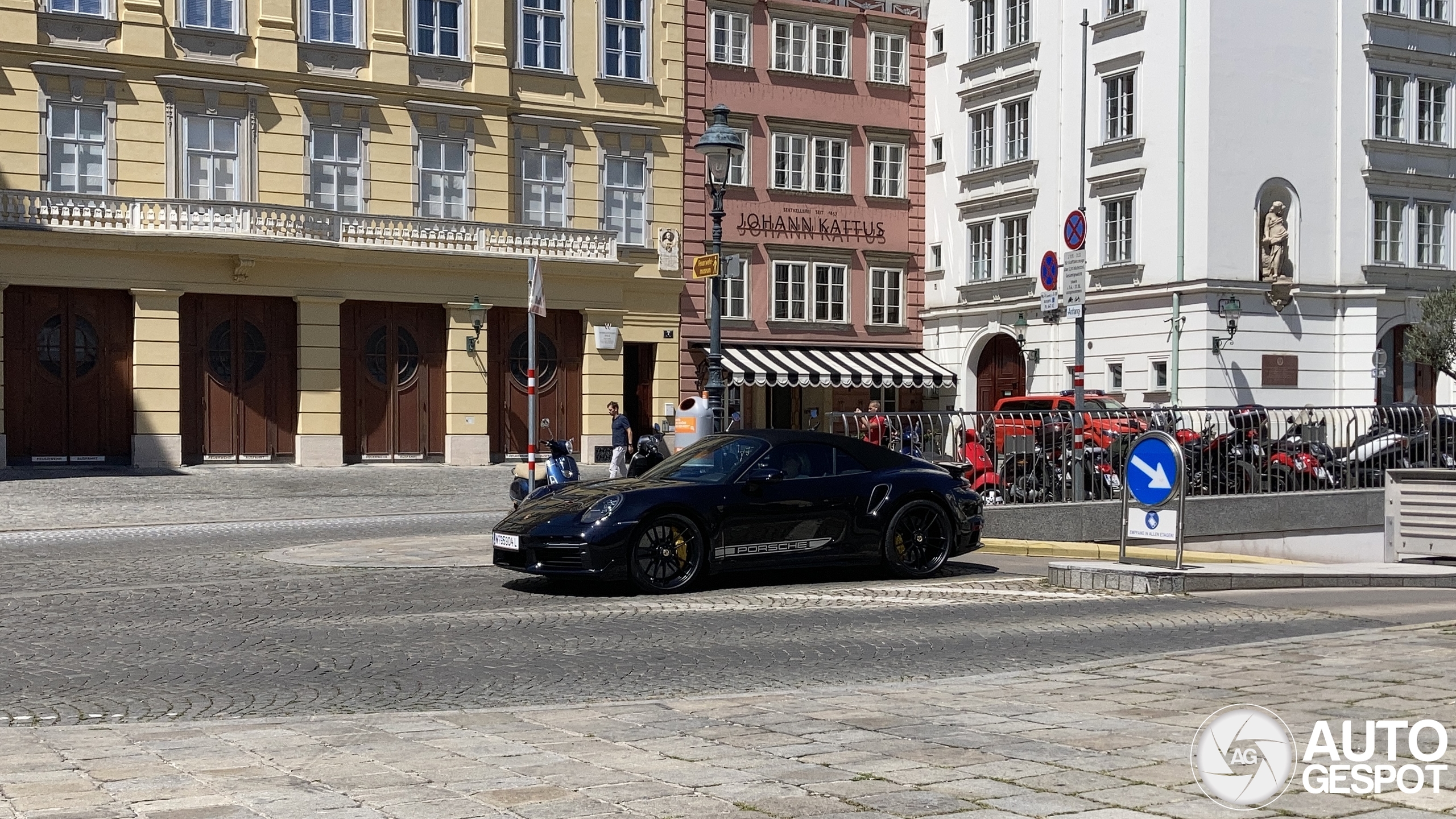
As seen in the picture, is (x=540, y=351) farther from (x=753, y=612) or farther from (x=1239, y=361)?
(x=753, y=612)

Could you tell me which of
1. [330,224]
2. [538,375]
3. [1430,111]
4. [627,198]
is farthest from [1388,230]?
[330,224]

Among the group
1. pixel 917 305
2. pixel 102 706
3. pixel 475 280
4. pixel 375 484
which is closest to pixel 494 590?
pixel 102 706

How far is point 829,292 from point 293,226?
16.1m

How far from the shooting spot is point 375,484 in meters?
30.6

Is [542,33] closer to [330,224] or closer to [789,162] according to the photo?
[330,224]

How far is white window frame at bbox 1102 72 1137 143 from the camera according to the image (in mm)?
38531

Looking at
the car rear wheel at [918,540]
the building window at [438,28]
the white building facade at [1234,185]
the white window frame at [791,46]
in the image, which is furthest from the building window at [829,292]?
the car rear wheel at [918,540]

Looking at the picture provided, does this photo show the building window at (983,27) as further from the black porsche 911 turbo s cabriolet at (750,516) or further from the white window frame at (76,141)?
the black porsche 911 turbo s cabriolet at (750,516)

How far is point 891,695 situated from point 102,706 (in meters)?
4.04

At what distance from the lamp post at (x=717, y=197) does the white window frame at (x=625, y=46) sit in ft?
63.7

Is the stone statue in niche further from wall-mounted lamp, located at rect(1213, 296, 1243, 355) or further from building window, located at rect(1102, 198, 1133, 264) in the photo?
building window, located at rect(1102, 198, 1133, 264)

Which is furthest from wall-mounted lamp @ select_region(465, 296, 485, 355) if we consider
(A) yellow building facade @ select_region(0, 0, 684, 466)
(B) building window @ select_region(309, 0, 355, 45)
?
(B) building window @ select_region(309, 0, 355, 45)

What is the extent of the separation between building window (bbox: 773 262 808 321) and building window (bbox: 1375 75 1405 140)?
15216 millimetres

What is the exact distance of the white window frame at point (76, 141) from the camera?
33.2 metres
